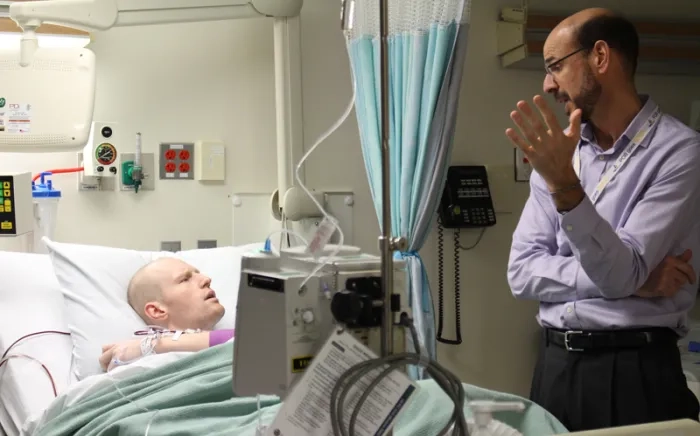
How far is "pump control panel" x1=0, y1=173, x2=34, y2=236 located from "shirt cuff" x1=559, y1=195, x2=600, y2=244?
5.92 feet

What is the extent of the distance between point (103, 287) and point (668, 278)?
169 centimetres

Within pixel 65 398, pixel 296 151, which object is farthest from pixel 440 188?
pixel 65 398

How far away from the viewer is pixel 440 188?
2.48 metres

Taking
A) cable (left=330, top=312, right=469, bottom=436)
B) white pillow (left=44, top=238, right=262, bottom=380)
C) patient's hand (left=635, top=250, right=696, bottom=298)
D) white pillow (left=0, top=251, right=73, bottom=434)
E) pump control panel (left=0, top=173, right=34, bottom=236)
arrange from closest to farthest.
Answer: cable (left=330, top=312, right=469, bottom=436)
patient's hand (left=635, top=250, right=696, bottom=298)
white pillow (left=0, top=251, right=73, bottom=434)
white pillow (left=44, top=238, right=262, bottom=380)
pump control panel (left=0, top=173, right=34, bottom=236)

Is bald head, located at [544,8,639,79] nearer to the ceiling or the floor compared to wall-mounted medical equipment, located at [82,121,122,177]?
nearer to the ceiling

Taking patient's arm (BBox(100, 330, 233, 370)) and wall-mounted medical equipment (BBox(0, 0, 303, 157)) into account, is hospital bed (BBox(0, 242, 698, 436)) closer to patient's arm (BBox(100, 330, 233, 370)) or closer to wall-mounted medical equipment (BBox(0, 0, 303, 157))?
patient's arm (BBox(100, 330, 233, 370))

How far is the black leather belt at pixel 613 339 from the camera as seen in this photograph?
162cm

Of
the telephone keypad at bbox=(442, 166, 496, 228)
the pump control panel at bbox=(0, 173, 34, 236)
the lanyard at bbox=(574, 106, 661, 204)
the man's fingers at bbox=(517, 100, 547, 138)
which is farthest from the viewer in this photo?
the telephone keypad at bbox=(442, 166, 496, 228)

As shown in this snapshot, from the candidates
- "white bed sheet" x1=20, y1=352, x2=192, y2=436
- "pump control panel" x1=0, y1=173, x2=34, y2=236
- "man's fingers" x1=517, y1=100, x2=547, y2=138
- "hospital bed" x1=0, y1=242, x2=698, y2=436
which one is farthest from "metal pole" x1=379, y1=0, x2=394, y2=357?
"pump control panel" x1=0, y1=173, x2=34, y2=236

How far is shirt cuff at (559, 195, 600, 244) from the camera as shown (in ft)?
4.66

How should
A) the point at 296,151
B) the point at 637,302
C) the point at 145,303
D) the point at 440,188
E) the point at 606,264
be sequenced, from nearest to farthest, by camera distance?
the point at 606,264, the point at 637,302, the point at 145,303, the point at 440,188, the point at 296,151

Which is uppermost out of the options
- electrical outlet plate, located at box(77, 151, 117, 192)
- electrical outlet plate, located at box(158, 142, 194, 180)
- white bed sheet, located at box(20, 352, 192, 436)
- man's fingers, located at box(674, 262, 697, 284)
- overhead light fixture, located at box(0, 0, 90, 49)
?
overhead light fixture, located at box(0, 0, 90, 49)

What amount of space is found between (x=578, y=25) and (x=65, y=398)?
5.24 ft

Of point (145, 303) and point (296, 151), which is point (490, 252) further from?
point (145, 303)
